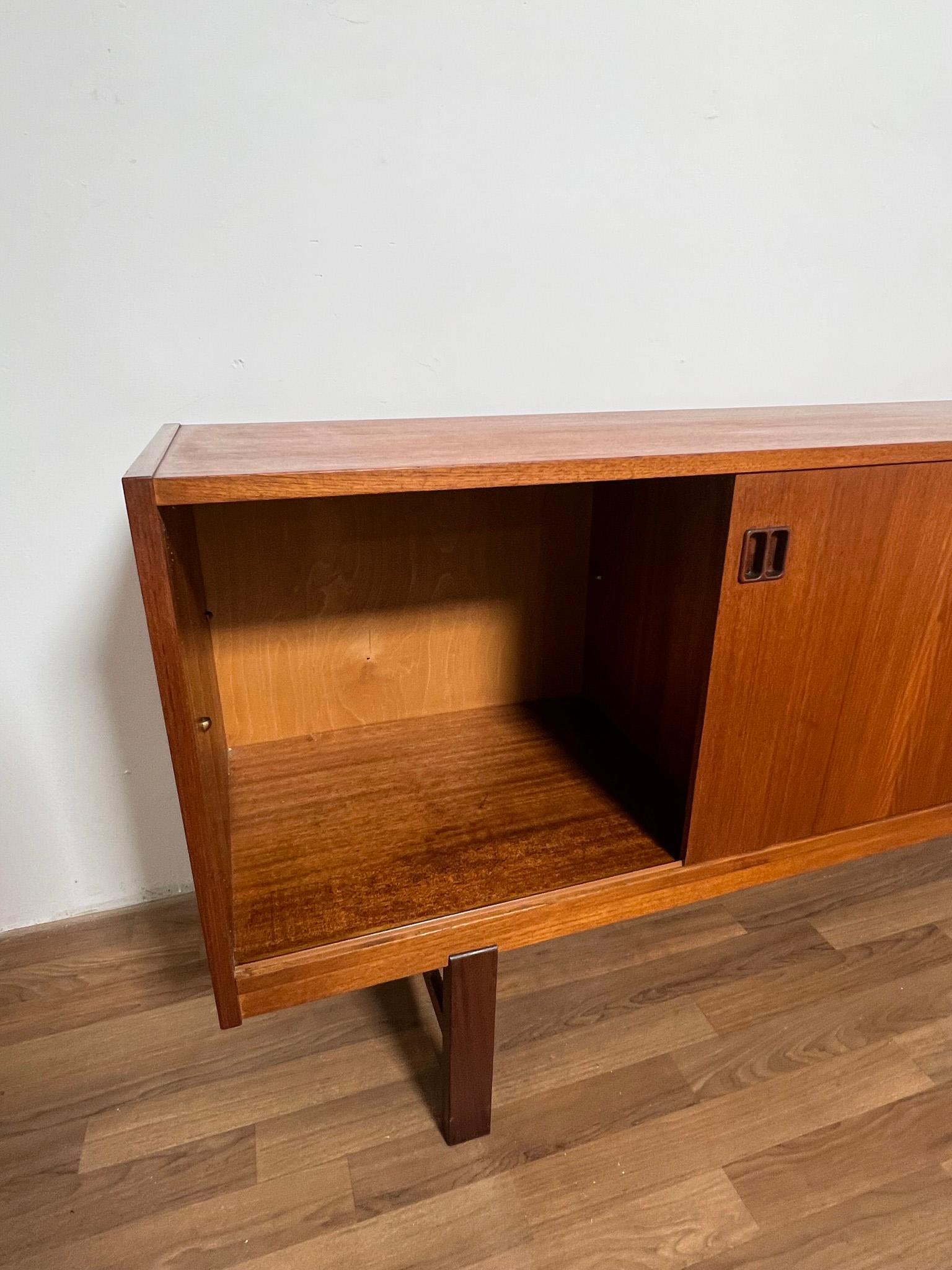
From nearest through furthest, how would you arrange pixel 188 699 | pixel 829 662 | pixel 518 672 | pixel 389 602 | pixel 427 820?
pixel 188 699
pixel 829 662
pixel 427 820
pixel 389 602
pixel 518 672

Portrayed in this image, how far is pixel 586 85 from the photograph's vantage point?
1.04 m

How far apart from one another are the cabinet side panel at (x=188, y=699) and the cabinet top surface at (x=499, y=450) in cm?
4

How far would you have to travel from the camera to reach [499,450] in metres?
0.76

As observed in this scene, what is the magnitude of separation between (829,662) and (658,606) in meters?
0.21

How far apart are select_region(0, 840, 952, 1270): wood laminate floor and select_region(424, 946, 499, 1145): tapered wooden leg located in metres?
0.05

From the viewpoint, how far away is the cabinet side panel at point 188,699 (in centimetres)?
59

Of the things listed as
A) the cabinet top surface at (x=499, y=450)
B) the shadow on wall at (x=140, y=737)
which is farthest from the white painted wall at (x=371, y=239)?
the cabinet top surface at (x=499, y=450)

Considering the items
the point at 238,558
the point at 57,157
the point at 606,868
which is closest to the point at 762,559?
the point at 606,868

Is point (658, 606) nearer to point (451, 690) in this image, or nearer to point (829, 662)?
point (829, 662)

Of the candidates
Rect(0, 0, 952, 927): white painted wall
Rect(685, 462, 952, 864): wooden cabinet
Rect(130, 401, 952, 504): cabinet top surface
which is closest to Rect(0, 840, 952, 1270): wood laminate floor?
Rect(0, 0, 952, 927): white painted wall

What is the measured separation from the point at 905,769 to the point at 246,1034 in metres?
0.99

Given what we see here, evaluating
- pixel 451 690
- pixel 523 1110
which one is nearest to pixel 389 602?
pixel 451 690

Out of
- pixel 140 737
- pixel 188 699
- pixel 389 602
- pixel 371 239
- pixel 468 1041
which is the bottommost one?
pixel 468 1041

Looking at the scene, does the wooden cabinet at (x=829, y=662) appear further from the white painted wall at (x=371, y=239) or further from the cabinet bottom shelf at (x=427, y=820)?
the white painted wall at (x=371, y=239)
